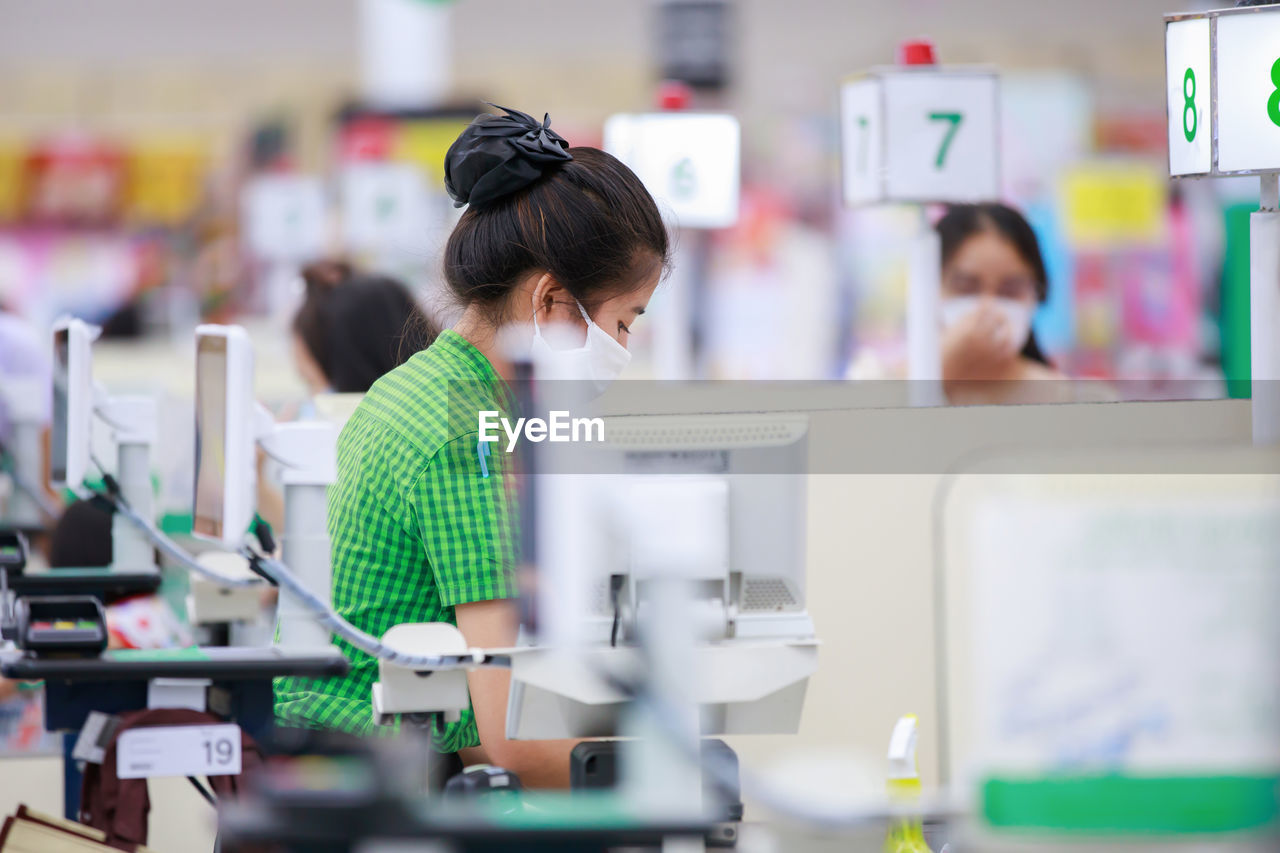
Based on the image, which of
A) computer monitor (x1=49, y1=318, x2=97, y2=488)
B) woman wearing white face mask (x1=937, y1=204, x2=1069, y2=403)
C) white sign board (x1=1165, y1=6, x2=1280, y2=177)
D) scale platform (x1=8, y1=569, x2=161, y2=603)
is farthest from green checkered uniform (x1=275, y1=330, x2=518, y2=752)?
woman wearing white face mask (x1=937, y1=204, x2=1069, y2=403)

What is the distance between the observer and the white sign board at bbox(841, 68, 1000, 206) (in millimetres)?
3283

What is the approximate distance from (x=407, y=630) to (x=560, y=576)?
1.49 ft

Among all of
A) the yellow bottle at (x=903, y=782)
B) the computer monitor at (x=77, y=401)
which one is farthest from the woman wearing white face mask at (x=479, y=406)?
the computer monitor at (x=77, y=401)

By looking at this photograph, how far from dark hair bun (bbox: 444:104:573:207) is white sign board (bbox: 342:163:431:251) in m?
4.52

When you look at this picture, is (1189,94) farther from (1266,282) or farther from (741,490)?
(741,490)

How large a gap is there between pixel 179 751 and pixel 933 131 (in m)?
2.07

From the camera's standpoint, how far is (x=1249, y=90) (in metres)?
2.12

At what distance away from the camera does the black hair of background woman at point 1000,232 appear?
12.4 feet

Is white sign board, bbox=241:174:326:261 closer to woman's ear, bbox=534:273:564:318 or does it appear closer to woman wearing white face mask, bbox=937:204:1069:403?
woman wearing white face mask, bbox=937:204:1069:403

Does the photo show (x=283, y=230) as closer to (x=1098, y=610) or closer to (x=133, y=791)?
(x=133, y=791)

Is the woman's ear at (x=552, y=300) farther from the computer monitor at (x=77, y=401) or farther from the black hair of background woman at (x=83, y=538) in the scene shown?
the black hair of background woman at (x=83, y=538)

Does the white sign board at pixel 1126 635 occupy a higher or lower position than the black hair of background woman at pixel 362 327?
lower

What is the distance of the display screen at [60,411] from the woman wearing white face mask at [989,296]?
6.95ft

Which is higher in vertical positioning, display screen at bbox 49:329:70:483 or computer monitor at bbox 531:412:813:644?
display screen at bbox 49:329:70:483
